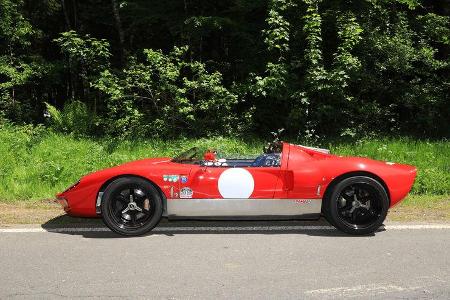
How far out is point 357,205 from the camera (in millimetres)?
5816

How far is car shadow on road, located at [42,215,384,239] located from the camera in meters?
5.91

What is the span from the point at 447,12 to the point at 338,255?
12190 millimetres

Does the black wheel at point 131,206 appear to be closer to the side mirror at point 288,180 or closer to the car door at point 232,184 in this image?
the car door at point 232,184

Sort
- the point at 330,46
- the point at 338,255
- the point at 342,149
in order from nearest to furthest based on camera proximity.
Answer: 1. the point at 338,255
2. the point at 342,149
3. the point at 330,46

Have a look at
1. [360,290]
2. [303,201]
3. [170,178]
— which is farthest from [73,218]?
[360,290]

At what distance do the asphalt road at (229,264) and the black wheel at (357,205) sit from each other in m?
0.15

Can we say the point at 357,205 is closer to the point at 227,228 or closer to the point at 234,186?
the point at 234,186

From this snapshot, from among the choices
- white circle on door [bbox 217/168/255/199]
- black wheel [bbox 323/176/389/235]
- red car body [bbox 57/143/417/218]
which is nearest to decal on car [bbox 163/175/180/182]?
red car body [bbox 57/143/417/218]

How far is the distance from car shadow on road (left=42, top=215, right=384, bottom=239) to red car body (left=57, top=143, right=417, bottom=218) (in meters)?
0.24

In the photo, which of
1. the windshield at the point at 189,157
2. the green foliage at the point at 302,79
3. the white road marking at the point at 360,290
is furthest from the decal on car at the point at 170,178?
the green foliage at the point at 302,79

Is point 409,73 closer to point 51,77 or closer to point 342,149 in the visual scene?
point 342,149

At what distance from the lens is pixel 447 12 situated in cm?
1459

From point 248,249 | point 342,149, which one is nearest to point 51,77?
point 342,149

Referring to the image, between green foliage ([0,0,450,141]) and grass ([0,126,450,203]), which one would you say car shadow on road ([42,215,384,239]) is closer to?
grass ([0,126,450,203])
